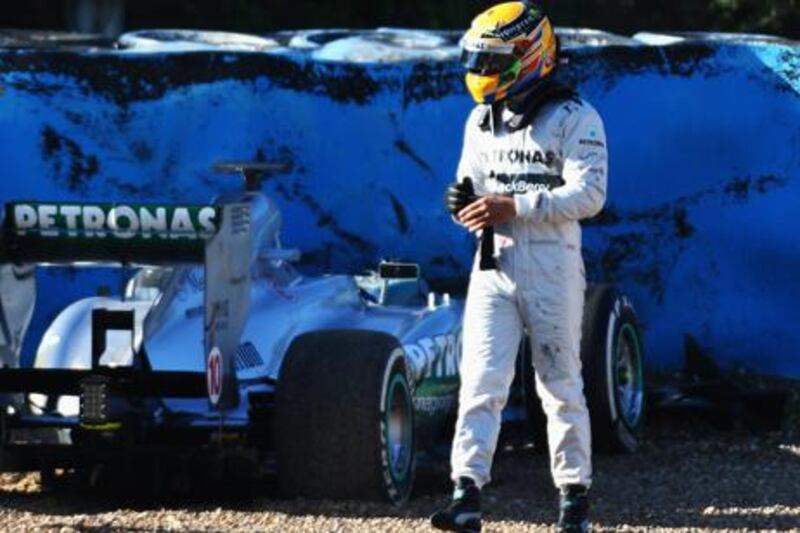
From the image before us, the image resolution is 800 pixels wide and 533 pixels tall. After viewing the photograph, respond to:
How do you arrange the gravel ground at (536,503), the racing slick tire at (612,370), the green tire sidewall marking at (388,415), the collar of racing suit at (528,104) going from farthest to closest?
1. the racing slick tire at (612,370)
2. the green tire sidewall marking at (388,415)
3. the gravel ground at (536,503)
4. the collar of racing suit at (528,104)

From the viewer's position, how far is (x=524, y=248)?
25.9 ft

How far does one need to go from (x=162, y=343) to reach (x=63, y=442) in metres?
0.58

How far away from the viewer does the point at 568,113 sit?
7.99m

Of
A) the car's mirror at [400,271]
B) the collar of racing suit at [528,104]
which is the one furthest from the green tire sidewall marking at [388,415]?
the car's mirror at [400,271]

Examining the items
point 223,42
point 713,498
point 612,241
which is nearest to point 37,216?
point 713,498

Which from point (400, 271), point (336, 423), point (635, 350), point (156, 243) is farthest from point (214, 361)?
point (635, 350)

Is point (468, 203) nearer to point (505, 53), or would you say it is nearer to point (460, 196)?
point (460, 196)

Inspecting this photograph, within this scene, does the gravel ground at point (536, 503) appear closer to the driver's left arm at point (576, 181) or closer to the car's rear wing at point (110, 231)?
the car's rear wing at point (110, 231)

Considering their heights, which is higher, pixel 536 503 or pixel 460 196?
pixel 460 196

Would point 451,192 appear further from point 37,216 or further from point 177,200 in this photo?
point 177,200

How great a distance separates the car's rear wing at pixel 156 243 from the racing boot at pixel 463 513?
1.33m

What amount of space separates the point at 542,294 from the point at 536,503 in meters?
1.54

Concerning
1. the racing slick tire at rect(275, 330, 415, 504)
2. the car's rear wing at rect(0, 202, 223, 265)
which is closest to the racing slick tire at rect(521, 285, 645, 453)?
the racing slick tire at rect(275, 330, 415, 504)

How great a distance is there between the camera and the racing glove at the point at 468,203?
7918 millimetres
